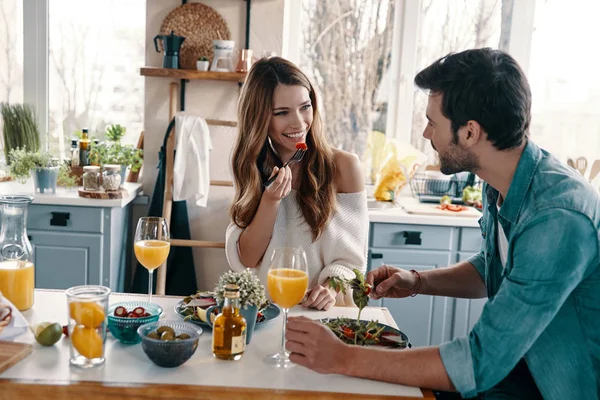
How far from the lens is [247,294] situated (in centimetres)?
144

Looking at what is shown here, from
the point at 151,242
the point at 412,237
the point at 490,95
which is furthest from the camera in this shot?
the point at 412,237

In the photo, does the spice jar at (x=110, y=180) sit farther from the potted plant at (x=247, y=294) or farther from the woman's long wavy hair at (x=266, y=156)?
the potted plant at (x=247, y=294)

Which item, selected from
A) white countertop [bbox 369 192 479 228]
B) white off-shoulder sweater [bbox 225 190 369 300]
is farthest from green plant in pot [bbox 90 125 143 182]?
white off-shoulder sweater [bbox 225 190 369 300]

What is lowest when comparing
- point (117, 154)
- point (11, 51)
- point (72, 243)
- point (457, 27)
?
point (72, 243)

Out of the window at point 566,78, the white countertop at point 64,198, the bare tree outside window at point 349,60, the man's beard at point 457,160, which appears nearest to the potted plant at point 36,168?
the white countertop at point 64,198

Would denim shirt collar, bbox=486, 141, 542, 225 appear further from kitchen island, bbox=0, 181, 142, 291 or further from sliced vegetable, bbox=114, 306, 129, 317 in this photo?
kitchen island, bbox=0, 181, 142, 291

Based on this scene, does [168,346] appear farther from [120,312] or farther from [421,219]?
[421,219]

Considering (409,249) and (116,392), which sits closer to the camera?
(116,392)

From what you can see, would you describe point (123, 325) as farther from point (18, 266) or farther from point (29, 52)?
point (29, 52)

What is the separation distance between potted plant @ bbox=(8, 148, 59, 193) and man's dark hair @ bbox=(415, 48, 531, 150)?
236 cm

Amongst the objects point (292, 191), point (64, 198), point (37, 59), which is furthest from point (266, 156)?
point (37, 59)

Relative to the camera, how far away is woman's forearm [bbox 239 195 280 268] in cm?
225

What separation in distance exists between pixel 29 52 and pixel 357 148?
2.01 meters

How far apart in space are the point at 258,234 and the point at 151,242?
617 mm
